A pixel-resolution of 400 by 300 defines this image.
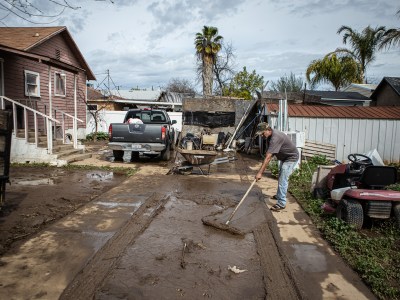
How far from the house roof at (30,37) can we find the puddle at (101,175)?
7.06 metres

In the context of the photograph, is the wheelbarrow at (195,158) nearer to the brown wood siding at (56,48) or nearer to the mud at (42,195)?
the mud at (42,195)

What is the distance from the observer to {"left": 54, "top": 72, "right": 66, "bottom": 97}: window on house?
17592 mm

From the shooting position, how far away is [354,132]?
1359 cm

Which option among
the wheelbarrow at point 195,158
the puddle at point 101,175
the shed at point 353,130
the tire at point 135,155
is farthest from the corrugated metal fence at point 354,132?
the puddle at point 101,175

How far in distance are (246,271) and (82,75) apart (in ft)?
66.6

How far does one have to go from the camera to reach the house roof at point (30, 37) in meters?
14.9

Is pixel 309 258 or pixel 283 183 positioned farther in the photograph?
pixel 283 183

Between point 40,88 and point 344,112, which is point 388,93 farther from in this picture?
point 40,88

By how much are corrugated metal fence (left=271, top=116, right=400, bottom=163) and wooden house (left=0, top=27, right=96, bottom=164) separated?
29.9 feet

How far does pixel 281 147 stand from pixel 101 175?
5.61 metres

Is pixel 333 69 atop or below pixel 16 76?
atop

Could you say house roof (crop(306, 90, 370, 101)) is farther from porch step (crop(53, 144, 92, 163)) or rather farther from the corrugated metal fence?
porch step (crop(53, 144, 92, 163))

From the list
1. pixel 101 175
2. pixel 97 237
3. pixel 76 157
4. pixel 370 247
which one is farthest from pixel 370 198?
pixel 76 157

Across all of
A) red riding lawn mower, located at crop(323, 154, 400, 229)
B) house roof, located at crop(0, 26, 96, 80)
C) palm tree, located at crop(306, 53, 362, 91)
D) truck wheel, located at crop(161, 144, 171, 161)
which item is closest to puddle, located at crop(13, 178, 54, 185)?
truck wheel, located at crop(161, 144, 171, 161)
